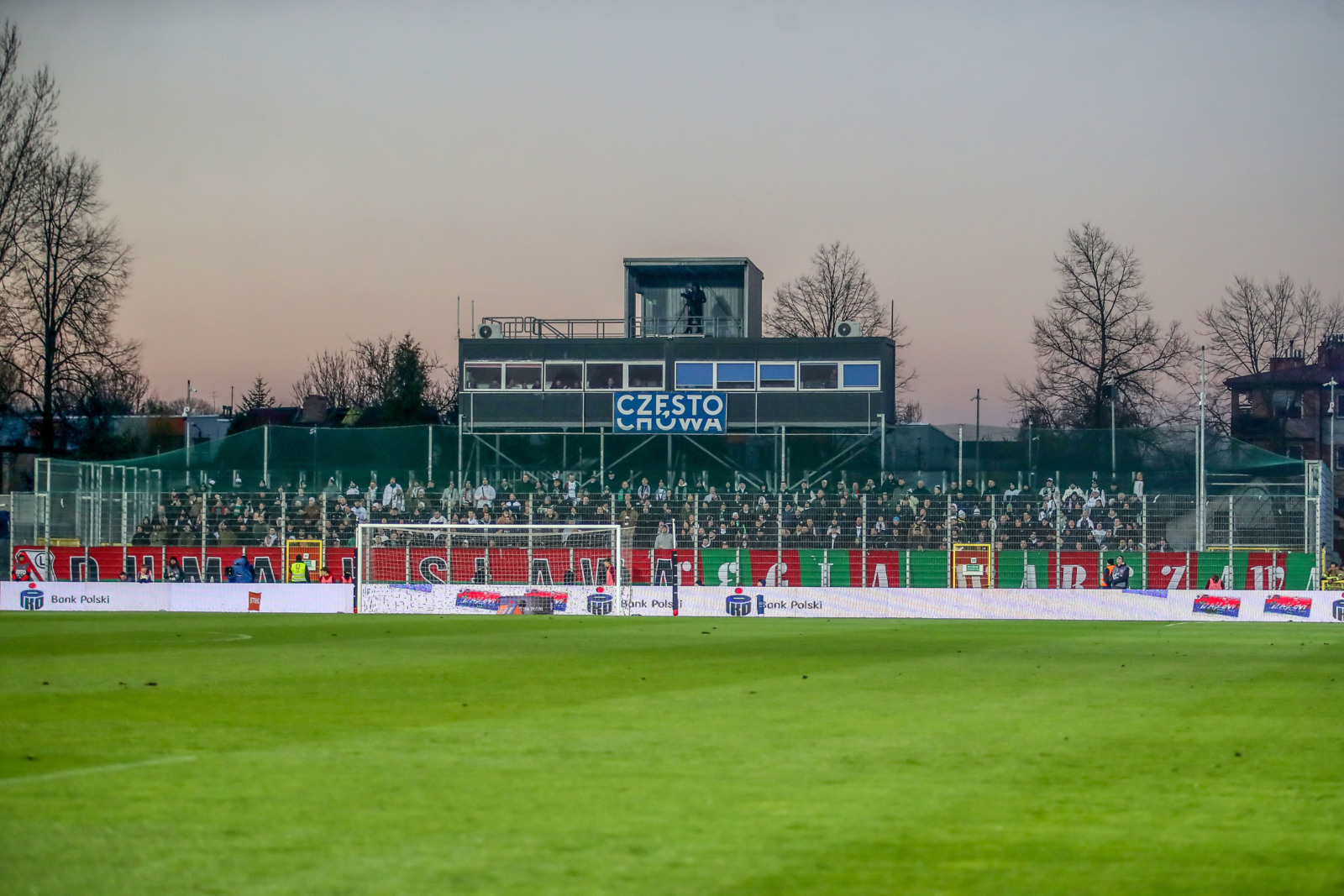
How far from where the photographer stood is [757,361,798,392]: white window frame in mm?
51469

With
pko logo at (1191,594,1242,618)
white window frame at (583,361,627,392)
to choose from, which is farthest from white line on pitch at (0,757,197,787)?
white window frame at (583,361,627,392)

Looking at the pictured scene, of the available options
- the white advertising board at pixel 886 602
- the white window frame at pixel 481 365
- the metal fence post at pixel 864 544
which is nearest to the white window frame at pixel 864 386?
the metal fence post at pixel 864 544

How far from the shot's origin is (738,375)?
51688 mm

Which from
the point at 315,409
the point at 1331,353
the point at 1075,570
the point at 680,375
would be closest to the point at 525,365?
the point at 680,375

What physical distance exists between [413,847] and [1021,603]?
2896 centimetres

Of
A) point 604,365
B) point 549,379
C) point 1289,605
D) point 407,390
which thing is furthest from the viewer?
point 407,390

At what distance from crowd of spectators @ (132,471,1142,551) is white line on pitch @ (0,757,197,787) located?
28.7 metres

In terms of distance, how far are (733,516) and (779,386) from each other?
12041mm

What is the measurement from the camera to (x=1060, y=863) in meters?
7.10

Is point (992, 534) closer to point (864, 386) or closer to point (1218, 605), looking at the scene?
point (1218, 605)

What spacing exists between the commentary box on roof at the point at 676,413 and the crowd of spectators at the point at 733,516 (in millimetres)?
7460

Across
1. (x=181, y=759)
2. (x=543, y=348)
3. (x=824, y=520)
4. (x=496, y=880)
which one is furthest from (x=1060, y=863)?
(x=543, y=348)

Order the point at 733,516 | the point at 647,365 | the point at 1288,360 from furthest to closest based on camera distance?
the point at 1288,360, the point at 647,365, the point at 733,516

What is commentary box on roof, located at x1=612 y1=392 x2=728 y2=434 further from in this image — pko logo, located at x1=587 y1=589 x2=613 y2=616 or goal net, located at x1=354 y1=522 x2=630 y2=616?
pko logo, located at x1=587 y1=589 x2=613 y2=616
